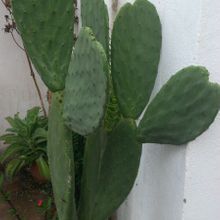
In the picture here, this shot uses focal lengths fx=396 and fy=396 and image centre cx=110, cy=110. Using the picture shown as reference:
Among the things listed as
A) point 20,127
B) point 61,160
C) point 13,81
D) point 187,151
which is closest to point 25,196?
point 20,127

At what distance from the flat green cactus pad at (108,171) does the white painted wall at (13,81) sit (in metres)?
1.61

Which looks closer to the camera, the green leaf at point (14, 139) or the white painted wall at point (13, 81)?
the green leaf at point (14, 139)

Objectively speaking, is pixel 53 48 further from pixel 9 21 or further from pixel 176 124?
pixel 9 21

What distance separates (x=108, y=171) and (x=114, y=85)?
28 centimetres

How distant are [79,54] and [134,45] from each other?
215 millimetres

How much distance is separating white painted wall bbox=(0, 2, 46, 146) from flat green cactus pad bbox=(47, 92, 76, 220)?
1.66m

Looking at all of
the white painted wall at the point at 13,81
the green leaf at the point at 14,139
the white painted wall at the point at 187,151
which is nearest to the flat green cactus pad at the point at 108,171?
the white painted wall at the point at 187,151

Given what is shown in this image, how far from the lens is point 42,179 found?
247 cm

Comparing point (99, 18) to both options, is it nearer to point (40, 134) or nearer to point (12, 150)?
point (40, 134)

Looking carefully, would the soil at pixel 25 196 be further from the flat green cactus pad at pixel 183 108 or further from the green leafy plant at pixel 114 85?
the flat green cactus pad at pixel 183 108

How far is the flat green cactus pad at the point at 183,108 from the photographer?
0.97 meters

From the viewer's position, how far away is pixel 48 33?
1.04 m

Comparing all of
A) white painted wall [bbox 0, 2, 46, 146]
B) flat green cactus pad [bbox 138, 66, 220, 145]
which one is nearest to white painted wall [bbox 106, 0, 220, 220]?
flat green cactus pad [bbox 138, 66, 220, 145]

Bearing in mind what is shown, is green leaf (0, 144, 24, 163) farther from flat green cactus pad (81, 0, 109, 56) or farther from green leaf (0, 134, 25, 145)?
flat green cactus pad (81, 0, 109, 56)
